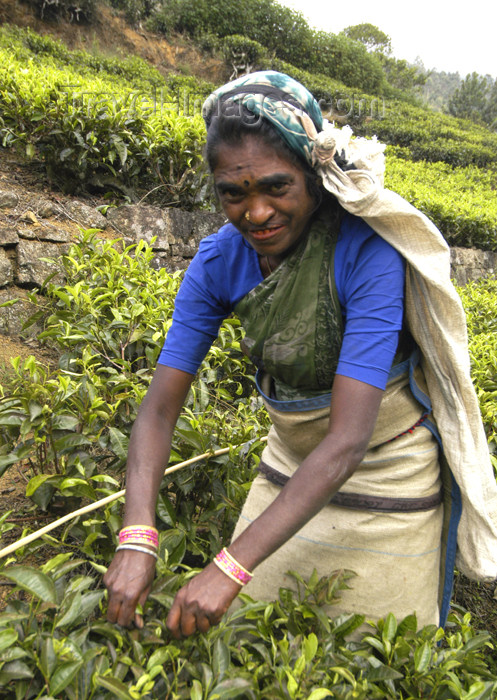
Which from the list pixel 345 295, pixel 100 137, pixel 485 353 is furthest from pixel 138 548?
pixel 100 137

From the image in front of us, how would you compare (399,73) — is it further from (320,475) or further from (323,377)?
(320,475)

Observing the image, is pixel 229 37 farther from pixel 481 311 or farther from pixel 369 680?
pixel 369 680

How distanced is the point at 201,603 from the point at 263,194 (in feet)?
3.22

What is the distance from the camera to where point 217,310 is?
175 centimetres

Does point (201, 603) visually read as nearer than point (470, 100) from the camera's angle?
Yes

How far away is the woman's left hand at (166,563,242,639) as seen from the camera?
3.74ft

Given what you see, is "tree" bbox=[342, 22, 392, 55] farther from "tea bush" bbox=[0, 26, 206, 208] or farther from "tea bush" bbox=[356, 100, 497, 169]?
"tea bush" bbox=[0, 26, 206, 208]

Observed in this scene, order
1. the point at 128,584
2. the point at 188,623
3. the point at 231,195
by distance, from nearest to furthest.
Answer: the point at 188,623
the point at 128,584
the point at 231,195

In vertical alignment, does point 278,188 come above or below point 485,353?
above

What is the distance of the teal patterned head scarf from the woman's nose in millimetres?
152

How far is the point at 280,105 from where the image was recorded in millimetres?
1383

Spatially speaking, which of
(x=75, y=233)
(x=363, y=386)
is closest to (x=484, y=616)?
(x=363, y=386)

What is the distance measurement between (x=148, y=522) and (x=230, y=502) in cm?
55

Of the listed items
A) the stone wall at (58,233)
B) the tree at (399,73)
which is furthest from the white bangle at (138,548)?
the tree at (399,73)
